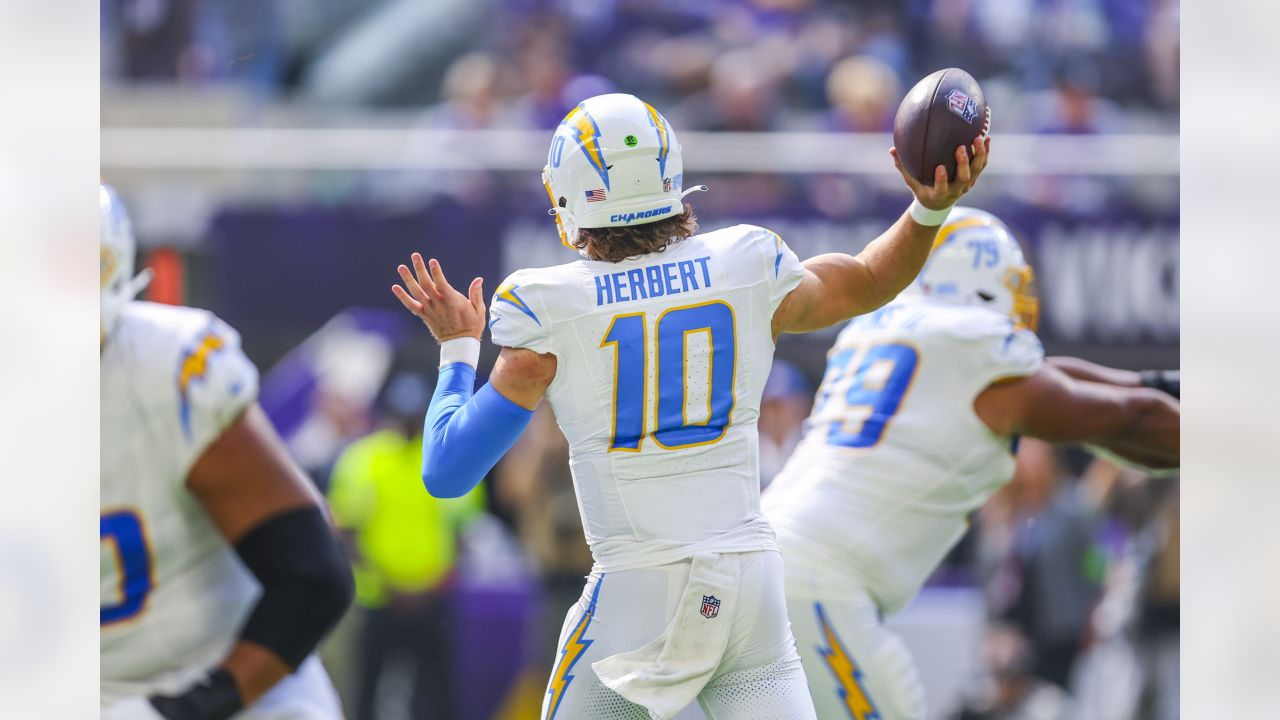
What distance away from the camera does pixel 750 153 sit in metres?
8.84

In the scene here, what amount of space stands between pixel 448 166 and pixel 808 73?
2.78 meters

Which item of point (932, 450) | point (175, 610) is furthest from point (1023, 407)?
point (175, 610)

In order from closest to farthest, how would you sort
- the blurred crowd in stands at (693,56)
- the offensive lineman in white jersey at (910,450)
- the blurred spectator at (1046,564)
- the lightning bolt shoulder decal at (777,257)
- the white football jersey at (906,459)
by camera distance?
the lightning bolt shoulder decal at (777,257) → the offensive lineman in white jersey at (910,450) → the white football jersey at (906,459) → the blurred spectator at (1046,564) → the blurred crowd in stands at (693,56)

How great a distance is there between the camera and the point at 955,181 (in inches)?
Answer: 139

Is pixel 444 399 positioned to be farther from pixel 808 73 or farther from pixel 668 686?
pixel 808 73

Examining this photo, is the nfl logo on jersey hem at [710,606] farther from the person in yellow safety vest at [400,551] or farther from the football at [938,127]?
the person in yellow safety vest at [400,551]

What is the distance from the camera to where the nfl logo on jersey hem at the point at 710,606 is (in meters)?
3.33

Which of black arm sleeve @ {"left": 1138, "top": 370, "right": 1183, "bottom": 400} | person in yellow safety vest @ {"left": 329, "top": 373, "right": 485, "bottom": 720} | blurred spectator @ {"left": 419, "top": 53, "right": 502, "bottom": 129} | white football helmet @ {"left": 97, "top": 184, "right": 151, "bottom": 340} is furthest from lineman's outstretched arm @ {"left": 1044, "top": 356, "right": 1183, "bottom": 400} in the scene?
blurred spectator @ {"left": 419, "top": 53, "right": 502, "bottom": 129}

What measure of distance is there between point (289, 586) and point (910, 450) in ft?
5.70

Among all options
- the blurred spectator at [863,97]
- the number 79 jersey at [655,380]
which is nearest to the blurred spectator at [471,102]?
the blurred spectator at [863,97]

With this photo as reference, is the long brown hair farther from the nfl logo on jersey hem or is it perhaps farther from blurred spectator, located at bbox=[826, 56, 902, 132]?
blurred spectator, located at bbox=[826, 56, 902, 132]

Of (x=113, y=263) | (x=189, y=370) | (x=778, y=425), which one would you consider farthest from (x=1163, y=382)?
(x=778, y=425)

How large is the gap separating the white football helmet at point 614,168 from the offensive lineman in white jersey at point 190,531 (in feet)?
3.96

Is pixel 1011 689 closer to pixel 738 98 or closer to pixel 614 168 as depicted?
pixel 738 98
